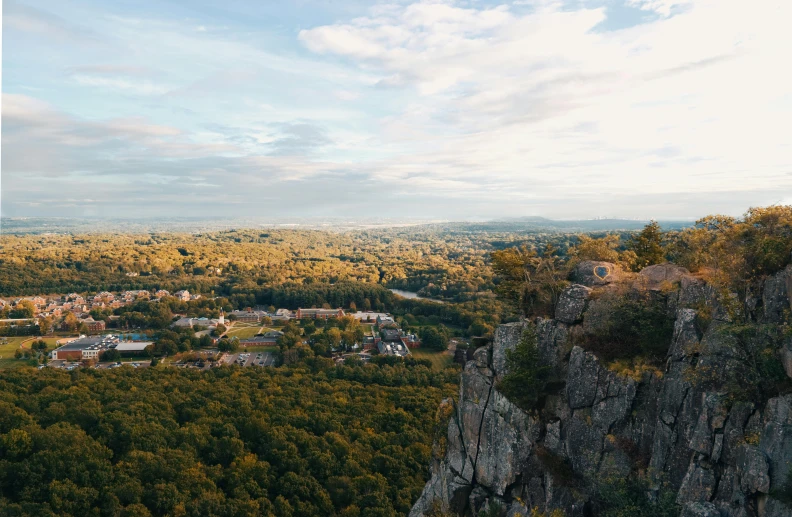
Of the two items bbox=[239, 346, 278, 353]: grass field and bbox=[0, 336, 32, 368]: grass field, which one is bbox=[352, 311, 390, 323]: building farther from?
bbox=[0, 336, 32, 368]: grass field

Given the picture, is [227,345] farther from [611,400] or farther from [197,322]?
[611,400]

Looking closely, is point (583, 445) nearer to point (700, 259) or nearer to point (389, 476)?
point (700, 259)

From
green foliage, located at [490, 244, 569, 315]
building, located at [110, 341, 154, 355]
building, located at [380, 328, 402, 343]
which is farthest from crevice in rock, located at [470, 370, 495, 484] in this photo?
building, located at [110, 341, 154, 355]

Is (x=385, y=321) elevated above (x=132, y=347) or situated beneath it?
situated beneath

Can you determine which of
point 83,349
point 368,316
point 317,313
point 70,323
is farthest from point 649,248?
point 70,323

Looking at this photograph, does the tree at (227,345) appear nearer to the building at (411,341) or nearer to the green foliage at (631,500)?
the building at (411,341)

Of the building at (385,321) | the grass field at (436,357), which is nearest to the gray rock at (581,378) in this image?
the grass field at (436,357)
